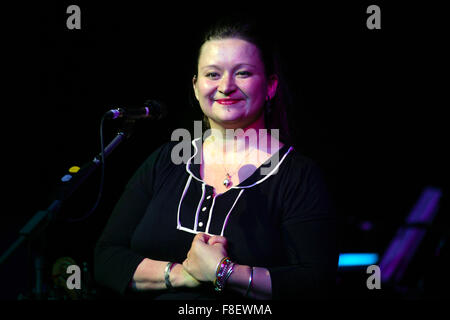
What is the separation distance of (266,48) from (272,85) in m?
0.15

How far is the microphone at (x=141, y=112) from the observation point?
1.51 metres

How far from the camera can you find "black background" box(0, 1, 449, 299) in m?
2.48

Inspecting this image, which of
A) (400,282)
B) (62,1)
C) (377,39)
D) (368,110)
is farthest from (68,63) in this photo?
(400,282)

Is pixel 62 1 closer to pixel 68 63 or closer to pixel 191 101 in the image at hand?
pixel 68 63

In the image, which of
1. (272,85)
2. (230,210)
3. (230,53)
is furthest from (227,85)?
(230,210)

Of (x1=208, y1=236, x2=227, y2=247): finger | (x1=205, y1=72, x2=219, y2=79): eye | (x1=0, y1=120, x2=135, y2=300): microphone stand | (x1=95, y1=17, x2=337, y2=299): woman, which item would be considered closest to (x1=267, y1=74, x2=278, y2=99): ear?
(x1=95, y1=17, x2=337, y2=299): woman

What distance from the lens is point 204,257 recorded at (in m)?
1.35

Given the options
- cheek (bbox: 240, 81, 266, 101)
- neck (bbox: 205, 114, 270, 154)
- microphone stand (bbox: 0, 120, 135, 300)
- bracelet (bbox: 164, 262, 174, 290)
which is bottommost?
bracelet (bbox: 164, 262, 174, 290)

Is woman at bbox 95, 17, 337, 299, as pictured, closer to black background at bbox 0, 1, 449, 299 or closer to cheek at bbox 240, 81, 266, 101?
cheek at bbox 240, 81, 266, 101

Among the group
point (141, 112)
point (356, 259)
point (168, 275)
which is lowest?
point (356, 259)

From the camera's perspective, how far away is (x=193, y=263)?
1367 millimetres

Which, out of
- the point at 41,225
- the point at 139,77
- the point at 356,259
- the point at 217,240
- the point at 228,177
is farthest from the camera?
the point at 356,259

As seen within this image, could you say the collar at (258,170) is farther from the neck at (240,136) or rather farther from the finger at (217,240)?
the finger at (217,240)

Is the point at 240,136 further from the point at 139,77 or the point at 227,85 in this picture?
the point at 139,77
